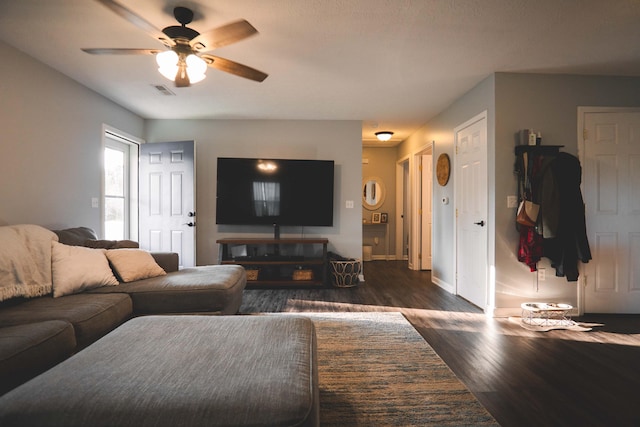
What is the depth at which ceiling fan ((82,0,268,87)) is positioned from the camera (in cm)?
204

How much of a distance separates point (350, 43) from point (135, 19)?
5.04 ft

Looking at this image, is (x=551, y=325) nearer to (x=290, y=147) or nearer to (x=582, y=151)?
(x=582, y=151)

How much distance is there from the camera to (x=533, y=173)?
3137 mm

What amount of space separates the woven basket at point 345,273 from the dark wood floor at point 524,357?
0.40m

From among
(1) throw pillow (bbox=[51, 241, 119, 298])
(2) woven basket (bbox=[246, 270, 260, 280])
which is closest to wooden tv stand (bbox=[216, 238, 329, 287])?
(2) woven basket (bbox=[246, 270, 260, 280])

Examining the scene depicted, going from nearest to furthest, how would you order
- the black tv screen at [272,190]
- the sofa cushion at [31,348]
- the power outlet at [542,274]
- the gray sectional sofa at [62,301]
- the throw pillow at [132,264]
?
the sofa cushion at [31,348], the gray sectional sofa at [62,301], the throw pillow at [132,264], the power outlet at [542,274], the black tv screen at [272,190]

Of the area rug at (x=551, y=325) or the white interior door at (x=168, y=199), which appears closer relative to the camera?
the area rug at (x=551, y=325)

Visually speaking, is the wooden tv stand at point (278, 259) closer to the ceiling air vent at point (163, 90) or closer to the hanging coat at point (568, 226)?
the ceiling air vent at point (163, 90)

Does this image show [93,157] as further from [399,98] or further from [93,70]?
[399,98]

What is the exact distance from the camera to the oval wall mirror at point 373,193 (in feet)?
23.6

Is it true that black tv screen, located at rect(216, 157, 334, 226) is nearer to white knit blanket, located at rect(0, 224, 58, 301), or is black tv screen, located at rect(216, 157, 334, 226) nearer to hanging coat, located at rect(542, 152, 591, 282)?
white knit blanket, located at rect(0, 224, 58, 301)

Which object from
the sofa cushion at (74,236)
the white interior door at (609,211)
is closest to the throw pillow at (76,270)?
the sofa cushion at (74,236)

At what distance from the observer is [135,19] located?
6.25ft

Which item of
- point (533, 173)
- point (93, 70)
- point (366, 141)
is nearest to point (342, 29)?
point (533, 173)
